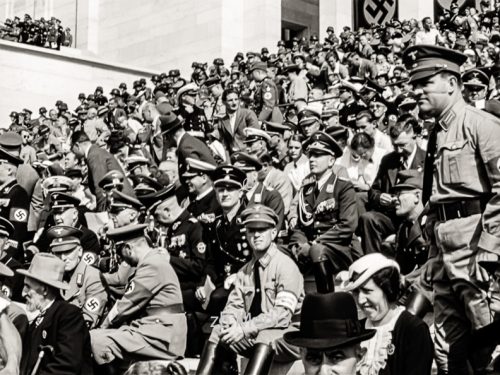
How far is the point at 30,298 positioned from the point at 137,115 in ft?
43.6

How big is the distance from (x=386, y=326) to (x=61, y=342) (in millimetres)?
2797

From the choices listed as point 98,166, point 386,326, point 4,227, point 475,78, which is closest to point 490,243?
point 386,326

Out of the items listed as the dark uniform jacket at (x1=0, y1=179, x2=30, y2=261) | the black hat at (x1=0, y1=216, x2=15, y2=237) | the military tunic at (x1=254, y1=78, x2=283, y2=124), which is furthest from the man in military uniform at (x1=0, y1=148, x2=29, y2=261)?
the military tunic at (x1=254, y1=78, x2=283, y2=124)

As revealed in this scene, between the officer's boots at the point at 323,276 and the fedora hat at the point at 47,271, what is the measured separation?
8.36 ft

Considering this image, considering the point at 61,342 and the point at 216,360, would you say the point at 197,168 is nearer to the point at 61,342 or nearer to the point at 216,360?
the point at 216,360

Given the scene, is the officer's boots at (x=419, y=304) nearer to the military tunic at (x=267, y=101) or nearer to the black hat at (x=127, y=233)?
the black hat at (x=127, y=233)

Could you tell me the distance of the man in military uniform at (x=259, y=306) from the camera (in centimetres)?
760

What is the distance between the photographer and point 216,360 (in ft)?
25.8

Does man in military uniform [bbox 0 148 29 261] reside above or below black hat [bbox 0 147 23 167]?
below

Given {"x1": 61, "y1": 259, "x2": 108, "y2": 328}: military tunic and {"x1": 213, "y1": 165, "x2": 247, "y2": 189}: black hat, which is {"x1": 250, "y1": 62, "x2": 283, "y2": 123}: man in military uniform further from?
{"x1": 61, "y1": 259, "x2": 108, "y2": 328}: military tunic

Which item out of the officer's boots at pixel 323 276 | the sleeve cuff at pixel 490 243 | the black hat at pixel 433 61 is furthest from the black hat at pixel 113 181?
the sleeve cuff at pixel 490 243

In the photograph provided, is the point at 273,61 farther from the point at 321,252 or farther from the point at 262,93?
the point at 321,252

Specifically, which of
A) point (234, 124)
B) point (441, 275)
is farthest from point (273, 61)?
point (441, 275)

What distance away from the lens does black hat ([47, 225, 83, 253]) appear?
9773 millimetres
